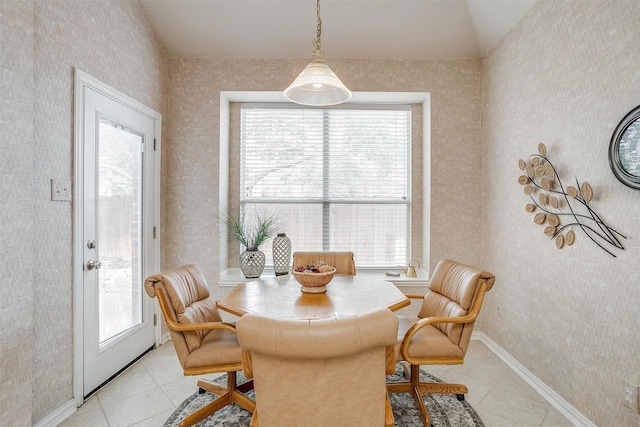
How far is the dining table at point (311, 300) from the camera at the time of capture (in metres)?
1.81

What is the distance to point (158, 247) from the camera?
10.2 feet

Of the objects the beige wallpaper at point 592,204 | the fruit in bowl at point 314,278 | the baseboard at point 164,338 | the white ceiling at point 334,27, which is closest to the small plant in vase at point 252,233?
the baseboard at point 164,338

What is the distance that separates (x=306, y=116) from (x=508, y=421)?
3255mm

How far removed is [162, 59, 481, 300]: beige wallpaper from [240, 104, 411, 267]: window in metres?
0.42

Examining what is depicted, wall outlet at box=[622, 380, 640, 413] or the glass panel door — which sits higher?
the glass panel door

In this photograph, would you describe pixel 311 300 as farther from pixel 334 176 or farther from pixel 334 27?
pixel 334 27

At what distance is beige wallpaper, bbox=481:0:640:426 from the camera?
68.9 inches

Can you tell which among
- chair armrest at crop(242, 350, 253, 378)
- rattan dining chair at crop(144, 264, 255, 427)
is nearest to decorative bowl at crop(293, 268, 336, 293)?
rattan dining chair at crop(144, 264, 255, 427)

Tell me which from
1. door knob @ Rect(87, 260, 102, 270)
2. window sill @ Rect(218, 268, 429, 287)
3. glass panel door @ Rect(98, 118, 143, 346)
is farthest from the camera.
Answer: window sill @ Rect(218, 268, 429, 287)

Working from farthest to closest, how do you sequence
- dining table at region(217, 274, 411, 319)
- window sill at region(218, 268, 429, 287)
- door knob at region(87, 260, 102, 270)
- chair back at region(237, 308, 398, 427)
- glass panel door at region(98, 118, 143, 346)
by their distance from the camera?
window sill at region(218, 268, 429, 287), glass panel door at region(98, 118, 143, 346), door knob at region(87, 260, 102, 270), dining table at region(217, 274, 411, 319), chair back at region(237, 308, 398, 427)

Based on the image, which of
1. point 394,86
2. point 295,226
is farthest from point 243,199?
point 394,86

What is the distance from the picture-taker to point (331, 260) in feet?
9.40

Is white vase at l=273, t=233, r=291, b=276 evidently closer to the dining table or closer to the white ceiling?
the dining table

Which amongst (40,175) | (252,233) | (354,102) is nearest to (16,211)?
(40,175)
